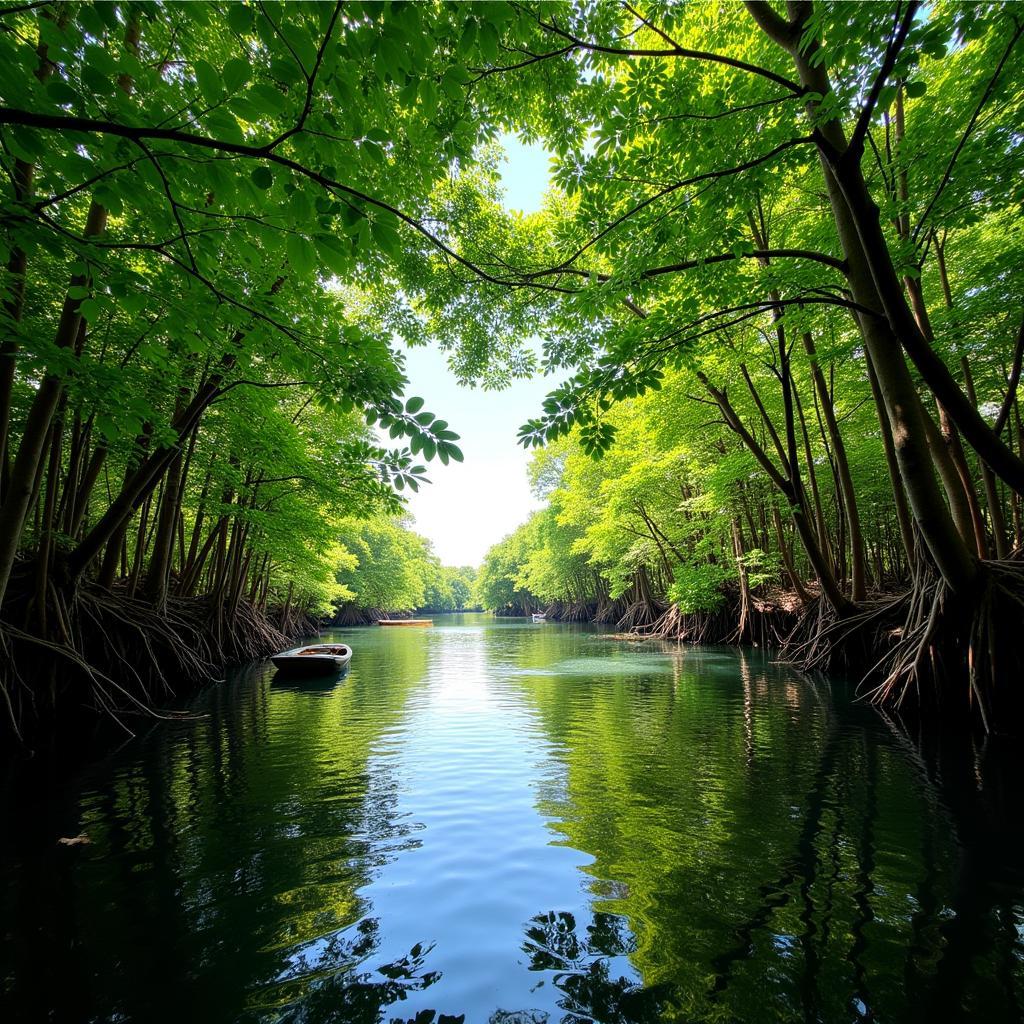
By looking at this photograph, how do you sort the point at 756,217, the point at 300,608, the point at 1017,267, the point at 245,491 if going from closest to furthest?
the point at 1017,267, the point at 756,217, the point at 245,491, the point at 300,608

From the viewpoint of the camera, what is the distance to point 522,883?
129 inches

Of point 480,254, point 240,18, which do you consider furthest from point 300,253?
point 480,254

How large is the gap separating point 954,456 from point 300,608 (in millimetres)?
34200

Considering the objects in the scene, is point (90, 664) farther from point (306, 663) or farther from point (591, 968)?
point (591, 968)

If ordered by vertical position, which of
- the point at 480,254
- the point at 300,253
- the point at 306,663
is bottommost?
the point at 306,663

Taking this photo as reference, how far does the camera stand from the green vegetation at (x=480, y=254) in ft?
6.37

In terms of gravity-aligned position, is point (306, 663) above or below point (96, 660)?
below

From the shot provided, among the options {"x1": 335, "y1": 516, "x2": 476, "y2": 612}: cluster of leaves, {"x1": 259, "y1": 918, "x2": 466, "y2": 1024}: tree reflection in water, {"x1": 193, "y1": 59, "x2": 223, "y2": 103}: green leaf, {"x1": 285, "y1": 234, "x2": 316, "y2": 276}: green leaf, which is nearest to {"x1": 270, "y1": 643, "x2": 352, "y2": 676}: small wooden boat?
{"x1": 259, "y1": 918, "x2": 466, "y2": 1024}: tree reflection in water

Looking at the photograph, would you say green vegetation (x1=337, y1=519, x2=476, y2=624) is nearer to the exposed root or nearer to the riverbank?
the exposed root

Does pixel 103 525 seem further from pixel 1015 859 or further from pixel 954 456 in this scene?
pixel 954 456

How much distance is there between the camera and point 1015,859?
3.46m

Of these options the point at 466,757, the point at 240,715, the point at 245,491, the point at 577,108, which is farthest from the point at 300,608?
the point at 577,108

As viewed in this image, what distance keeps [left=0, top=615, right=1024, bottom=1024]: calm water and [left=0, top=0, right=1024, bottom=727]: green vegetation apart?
2.57 m

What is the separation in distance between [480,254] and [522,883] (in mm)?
8186
